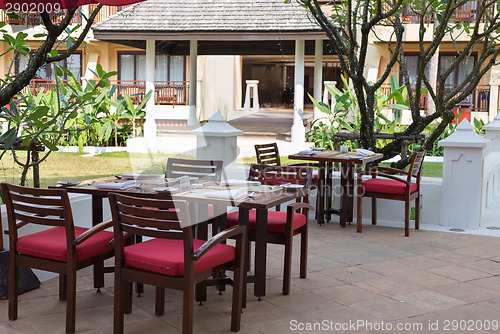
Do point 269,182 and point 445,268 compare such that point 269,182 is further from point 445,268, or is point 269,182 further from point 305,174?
point 445,268

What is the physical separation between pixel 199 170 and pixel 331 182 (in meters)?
2.22

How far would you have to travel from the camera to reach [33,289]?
4.34 meters

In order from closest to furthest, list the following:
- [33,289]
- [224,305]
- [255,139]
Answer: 1. [224,305]
2. [33,289]
3. [255,139]

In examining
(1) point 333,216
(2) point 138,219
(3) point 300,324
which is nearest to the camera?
(2) point 138,219

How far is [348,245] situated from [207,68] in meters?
16.9

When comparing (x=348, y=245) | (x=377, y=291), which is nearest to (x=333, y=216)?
(x=348, y=245)

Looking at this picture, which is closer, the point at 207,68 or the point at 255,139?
the point at 255,139

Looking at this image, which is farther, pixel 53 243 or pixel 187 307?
pixel 53 243

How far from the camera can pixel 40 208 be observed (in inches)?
139

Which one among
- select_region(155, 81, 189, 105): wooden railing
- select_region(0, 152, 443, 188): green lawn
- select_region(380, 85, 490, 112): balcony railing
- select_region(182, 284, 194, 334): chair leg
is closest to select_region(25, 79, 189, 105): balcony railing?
select_region(155, 81, 189, 105): wooden railing

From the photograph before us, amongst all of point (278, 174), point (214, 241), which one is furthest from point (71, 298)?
point (278, 174)

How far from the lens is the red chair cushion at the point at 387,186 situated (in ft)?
21.1
